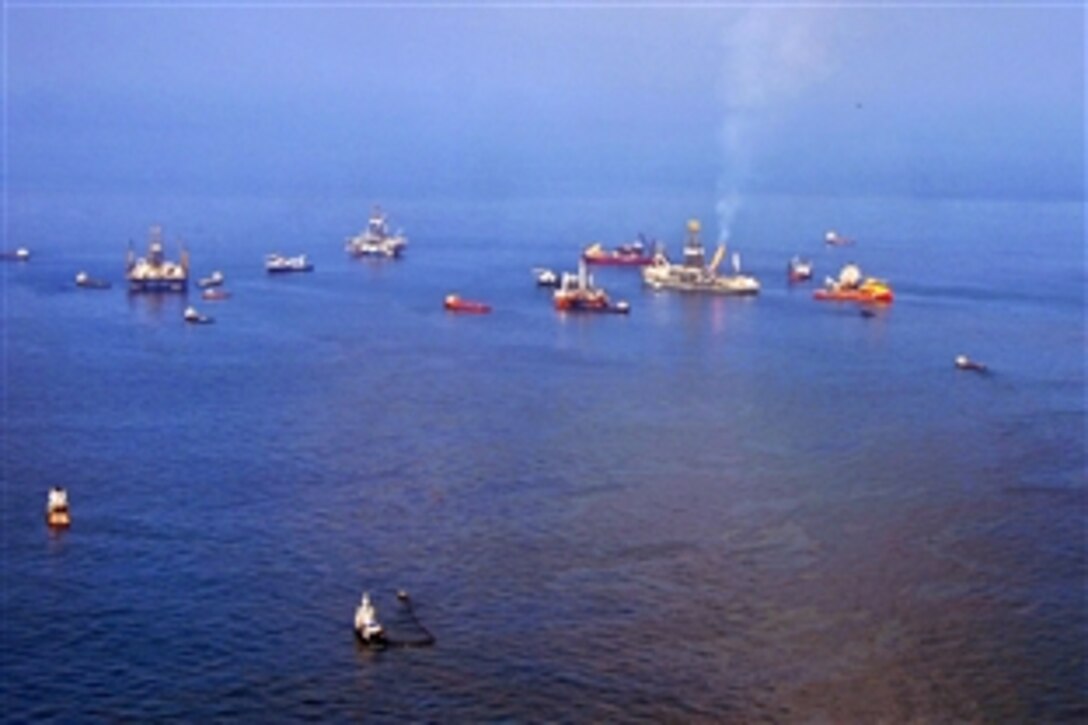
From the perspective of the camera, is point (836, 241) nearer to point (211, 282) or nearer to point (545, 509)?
point (211, 282)

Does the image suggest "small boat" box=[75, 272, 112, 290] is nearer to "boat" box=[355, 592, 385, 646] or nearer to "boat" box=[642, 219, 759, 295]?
"boat" box=[642, 219, 759, 295]

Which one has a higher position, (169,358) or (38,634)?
(169,358)

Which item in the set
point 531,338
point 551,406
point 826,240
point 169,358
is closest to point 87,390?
point 169,358

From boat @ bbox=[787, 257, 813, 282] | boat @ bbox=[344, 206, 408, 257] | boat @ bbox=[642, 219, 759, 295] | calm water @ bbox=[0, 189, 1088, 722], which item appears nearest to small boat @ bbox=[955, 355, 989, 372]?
calm water @ bbox=[0, 189, 1088, 722]

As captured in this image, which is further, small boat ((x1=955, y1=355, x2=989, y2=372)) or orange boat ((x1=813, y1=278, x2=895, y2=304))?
orange boat ((x1=813, y1=278, x2=895, y2=304))

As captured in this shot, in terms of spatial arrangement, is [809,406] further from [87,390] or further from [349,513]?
[87,390]

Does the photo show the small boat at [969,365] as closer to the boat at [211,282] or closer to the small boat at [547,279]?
the small boat at [547,279]

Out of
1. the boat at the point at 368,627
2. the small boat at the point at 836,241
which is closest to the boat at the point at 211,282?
the small boat at the point at 836,241
